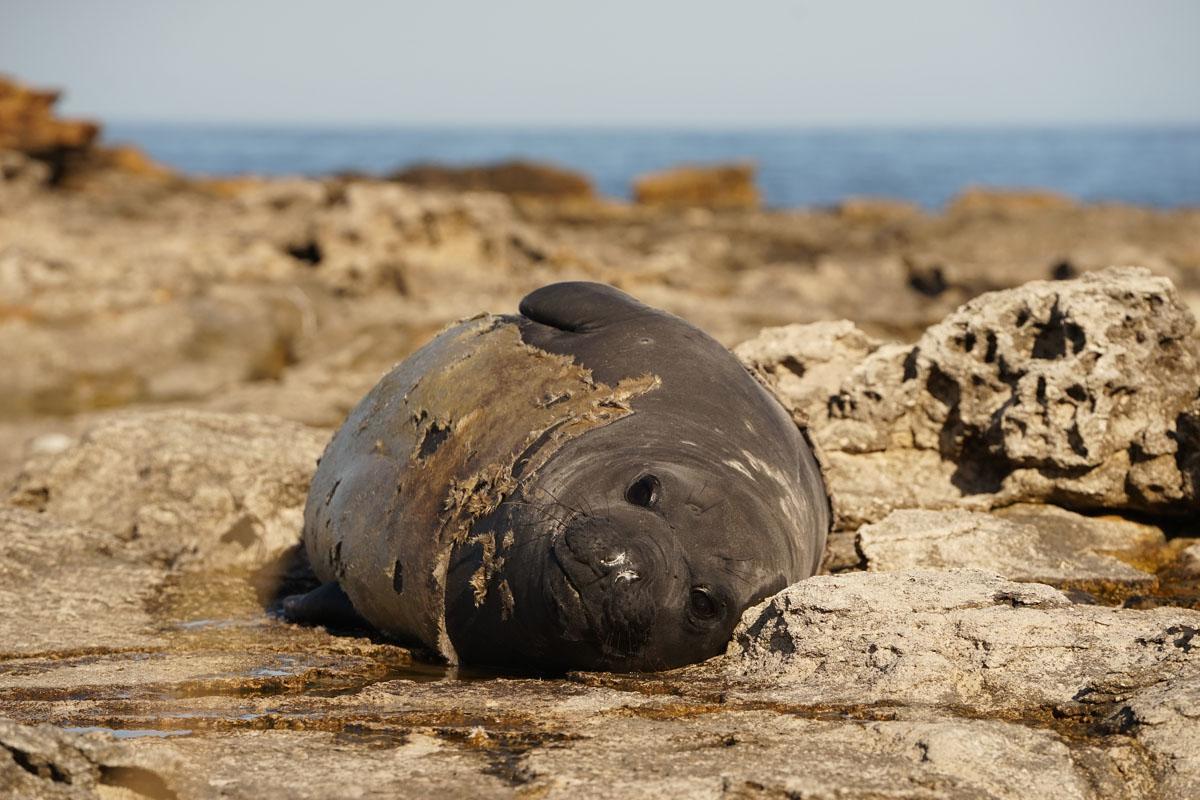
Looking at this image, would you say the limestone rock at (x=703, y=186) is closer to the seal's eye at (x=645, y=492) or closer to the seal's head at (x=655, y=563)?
the seal's head at (x=655, y=563)

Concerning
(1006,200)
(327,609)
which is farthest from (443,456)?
(1006,200)

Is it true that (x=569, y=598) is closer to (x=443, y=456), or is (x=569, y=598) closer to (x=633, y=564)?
(x=633, y=564)

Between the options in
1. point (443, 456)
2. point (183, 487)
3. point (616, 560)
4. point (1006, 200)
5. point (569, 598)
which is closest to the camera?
point (616, 560)

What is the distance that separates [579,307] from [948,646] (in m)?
2.01

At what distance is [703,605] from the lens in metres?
4.57

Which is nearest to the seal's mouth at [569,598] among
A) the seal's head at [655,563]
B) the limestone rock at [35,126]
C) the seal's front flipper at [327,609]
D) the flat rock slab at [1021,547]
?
the seal's head at [655,563]

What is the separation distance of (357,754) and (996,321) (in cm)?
394

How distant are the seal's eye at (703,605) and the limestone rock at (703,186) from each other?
2889 cm

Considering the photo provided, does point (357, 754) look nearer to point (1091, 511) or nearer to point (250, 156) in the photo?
point (1091, 511)

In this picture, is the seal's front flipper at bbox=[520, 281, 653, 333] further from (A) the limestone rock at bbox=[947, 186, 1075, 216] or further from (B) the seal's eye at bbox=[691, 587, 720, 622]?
(A) the limestone rock at bbox=[947, 186, 1075, 216]

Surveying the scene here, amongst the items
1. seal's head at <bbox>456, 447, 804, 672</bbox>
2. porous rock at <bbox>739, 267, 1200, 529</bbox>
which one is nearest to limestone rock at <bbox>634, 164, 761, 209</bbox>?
porous rock at <bbox>739, 267, 1200, 529</bbox>

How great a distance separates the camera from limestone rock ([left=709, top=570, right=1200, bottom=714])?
418 cm

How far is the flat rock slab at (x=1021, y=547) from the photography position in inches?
228

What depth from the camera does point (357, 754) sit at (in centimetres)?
378
